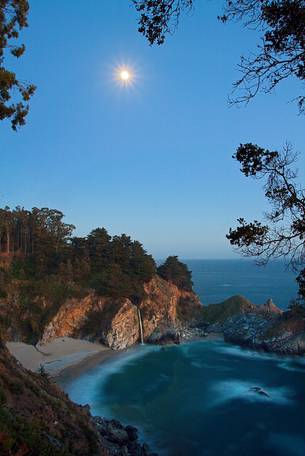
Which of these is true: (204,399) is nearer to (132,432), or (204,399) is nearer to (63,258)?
(132,432)

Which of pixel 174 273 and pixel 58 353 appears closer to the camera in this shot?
pixel 58 353

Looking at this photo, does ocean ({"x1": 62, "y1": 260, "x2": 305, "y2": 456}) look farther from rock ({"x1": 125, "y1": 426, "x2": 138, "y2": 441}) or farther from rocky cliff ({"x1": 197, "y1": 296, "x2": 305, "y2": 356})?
rocky cliff ({"x1": 197, "y1": 296, "x2": 305, "y2": 356})

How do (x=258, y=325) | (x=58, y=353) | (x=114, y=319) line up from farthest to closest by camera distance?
1. (x=258, y=325)
2. (x=114, y=319)
3. (x=58, y=353)

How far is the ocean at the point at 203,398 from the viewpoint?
933 inches

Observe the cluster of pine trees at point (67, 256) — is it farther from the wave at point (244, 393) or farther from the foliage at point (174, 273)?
the wave at point (244, 393)

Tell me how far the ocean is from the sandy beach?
2940 mm

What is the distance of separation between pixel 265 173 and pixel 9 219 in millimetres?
62159

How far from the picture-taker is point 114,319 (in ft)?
163

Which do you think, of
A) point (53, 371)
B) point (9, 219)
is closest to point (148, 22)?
point (53, 371)

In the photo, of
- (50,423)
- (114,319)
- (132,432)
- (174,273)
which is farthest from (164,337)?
(50,423)

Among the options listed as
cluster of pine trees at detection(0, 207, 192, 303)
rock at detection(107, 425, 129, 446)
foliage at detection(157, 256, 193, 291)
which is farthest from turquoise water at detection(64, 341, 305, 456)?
foliage at detection(157, 256, 193, 291)

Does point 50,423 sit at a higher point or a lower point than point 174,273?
lower

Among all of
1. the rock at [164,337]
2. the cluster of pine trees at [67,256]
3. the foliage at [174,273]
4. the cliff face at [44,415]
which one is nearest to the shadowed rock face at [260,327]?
the foliage at [174,273]

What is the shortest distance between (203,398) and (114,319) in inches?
790
